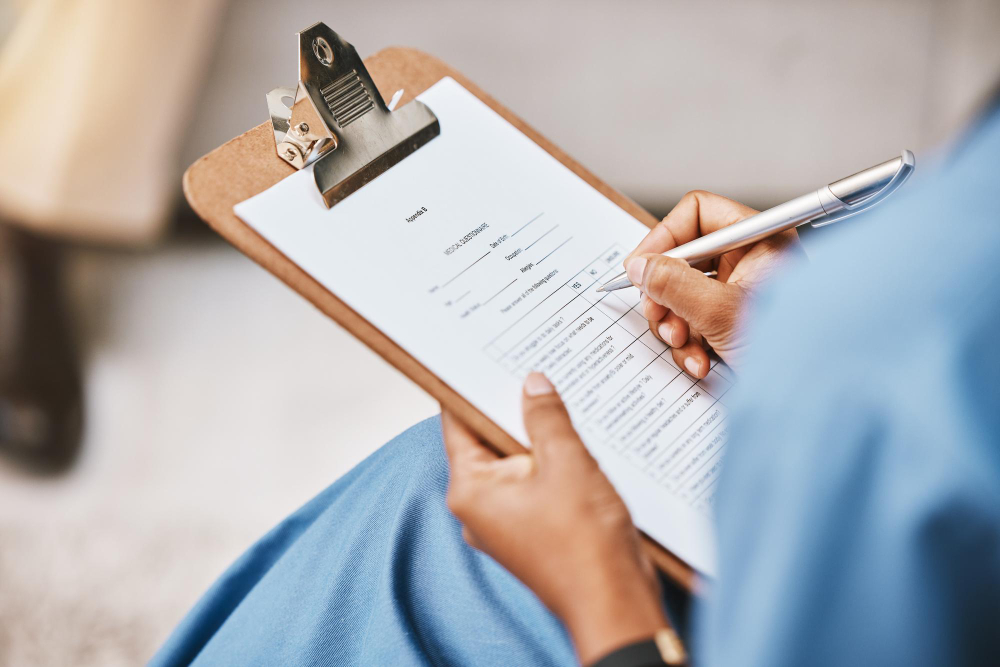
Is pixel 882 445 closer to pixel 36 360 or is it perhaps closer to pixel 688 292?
pixel 688 292

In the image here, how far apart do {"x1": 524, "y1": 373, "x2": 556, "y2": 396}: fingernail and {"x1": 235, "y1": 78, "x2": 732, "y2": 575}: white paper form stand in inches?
0.4

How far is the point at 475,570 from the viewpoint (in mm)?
479

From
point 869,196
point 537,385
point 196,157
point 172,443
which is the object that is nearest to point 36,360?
point 172,443

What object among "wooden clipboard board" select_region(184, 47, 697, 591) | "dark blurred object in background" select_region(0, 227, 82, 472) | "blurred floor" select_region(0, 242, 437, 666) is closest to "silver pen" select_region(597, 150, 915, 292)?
"wooden clipboard board" select_region(184, 47, 697, 591)

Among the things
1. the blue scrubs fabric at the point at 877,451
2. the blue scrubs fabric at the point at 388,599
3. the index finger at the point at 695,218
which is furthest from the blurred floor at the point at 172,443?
the blue scrubs fabric at the point at 877,451

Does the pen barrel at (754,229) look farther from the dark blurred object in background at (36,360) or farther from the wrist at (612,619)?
the dark blurred object in background at (36,360)

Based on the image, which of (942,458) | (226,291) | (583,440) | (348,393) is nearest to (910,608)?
(942,458)

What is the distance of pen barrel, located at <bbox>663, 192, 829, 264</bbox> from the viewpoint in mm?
422

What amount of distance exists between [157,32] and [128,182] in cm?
21

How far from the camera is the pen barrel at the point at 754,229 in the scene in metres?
0.42

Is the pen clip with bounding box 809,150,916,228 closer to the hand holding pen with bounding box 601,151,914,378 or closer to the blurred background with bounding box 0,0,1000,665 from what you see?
the hand holding pen with bounding box 601,151,914,378

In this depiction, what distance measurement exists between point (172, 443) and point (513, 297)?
735mm

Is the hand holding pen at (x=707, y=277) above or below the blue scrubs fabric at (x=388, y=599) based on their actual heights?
above

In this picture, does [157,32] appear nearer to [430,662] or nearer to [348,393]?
[348,393]
